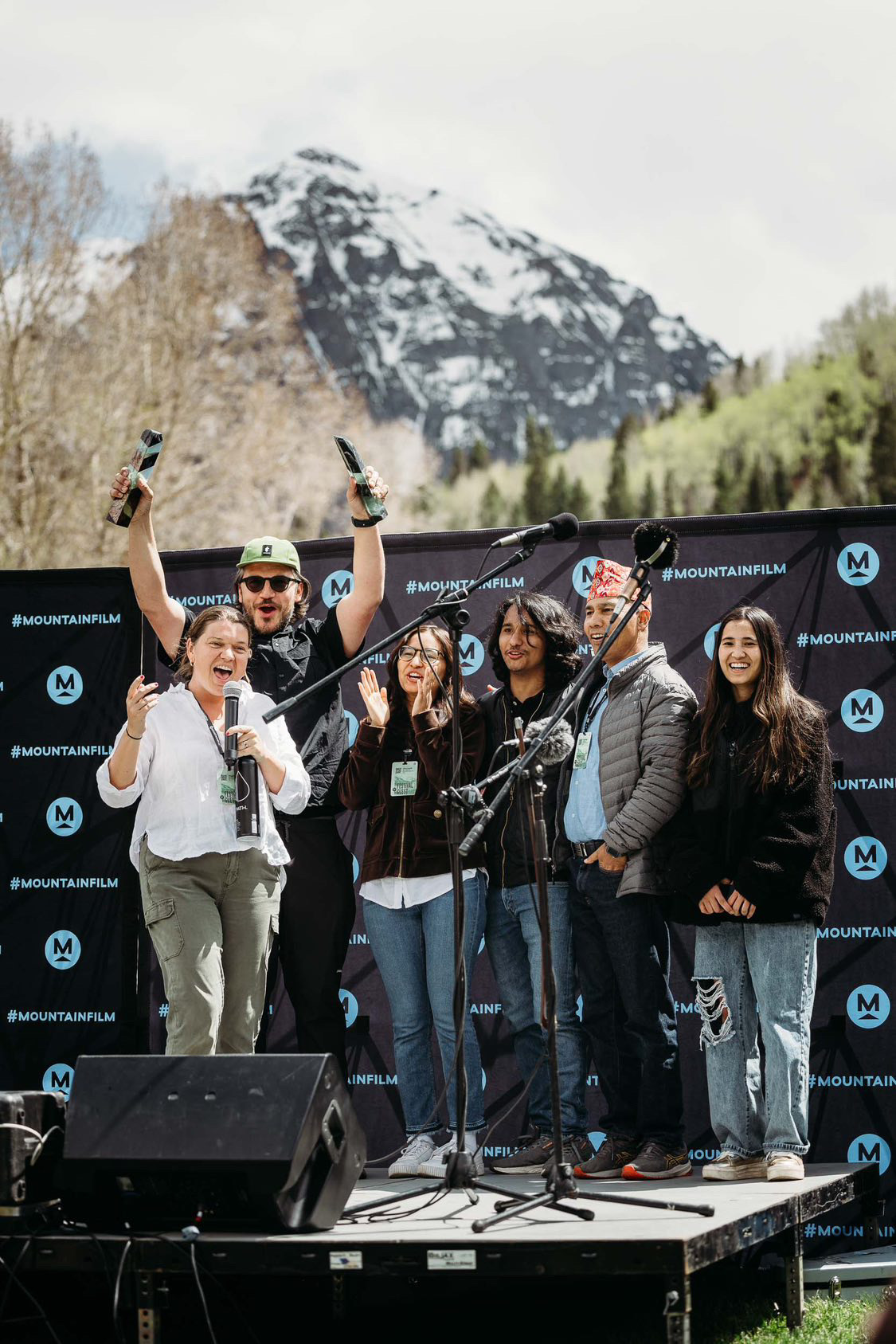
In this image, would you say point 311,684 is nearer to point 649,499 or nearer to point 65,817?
point 65,817

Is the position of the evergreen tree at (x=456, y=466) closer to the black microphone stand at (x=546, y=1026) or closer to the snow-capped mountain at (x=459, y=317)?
the snow-capped mountain at (x=459, y=317)

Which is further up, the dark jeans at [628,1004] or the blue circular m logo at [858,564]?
the blue circular m logo at [858,564]

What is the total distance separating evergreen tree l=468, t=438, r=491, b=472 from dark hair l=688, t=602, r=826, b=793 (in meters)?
35.2

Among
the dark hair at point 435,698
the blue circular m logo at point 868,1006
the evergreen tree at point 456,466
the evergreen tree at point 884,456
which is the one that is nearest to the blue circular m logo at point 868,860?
the blue circular m logo at point 868,1006

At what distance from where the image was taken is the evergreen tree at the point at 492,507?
114ft

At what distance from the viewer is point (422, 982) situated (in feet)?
16.5

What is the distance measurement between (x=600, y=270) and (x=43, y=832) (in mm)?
52333

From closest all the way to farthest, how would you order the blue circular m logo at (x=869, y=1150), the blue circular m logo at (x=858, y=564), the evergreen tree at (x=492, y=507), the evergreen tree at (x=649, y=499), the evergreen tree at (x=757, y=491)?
the blue circular m logo at (x=869, y=1150)
the blue circular m logo at (x=858, y=564)
the evergreen tree at (x=757, y=491)
the evergreen tree at (x=649, y=499)
the evergreen tree at (x=492, y=507)

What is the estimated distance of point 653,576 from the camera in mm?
5805

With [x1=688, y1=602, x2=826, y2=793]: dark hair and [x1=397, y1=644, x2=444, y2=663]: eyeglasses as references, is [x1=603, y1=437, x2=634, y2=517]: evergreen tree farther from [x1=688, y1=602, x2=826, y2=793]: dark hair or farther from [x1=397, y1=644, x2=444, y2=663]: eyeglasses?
[x1=688, y1=602, x2=826, y2=793]: dark hair

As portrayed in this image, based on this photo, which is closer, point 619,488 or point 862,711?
point 862,711


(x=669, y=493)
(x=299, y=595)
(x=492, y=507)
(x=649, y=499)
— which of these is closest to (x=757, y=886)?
(x=299, y=595)

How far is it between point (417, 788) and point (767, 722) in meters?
1.26

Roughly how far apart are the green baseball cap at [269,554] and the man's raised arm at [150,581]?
0.98ft
